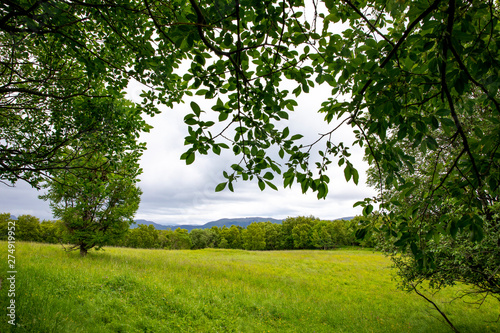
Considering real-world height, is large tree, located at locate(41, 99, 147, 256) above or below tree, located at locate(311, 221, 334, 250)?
above

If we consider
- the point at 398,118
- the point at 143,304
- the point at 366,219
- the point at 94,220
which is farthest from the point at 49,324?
the point at 94,220

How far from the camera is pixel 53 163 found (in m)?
4.59

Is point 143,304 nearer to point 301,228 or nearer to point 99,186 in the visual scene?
point 99,186

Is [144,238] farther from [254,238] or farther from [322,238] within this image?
[322,238]

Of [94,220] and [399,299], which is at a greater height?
[94,220]

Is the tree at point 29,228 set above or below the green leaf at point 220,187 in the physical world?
below

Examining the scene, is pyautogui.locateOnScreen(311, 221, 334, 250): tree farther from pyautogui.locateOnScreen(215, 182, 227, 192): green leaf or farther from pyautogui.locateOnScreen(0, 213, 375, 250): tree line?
pyautogui.locateOnScreen(215, 182, 227, 192): green leaf

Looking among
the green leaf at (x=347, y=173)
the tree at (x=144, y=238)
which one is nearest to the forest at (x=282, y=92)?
the green leaf at (x=347, y=173)

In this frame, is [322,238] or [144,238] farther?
[144,238]

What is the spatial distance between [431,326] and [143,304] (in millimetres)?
11644

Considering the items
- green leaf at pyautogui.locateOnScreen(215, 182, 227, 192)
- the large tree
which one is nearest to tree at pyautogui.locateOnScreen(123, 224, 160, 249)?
the large tree

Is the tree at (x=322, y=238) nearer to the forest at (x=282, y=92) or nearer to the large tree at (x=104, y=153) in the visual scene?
the forest at (x=282, y=92)

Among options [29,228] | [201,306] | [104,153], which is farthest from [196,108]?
[29,228]

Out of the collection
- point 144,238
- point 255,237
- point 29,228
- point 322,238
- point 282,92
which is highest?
point 282,92
